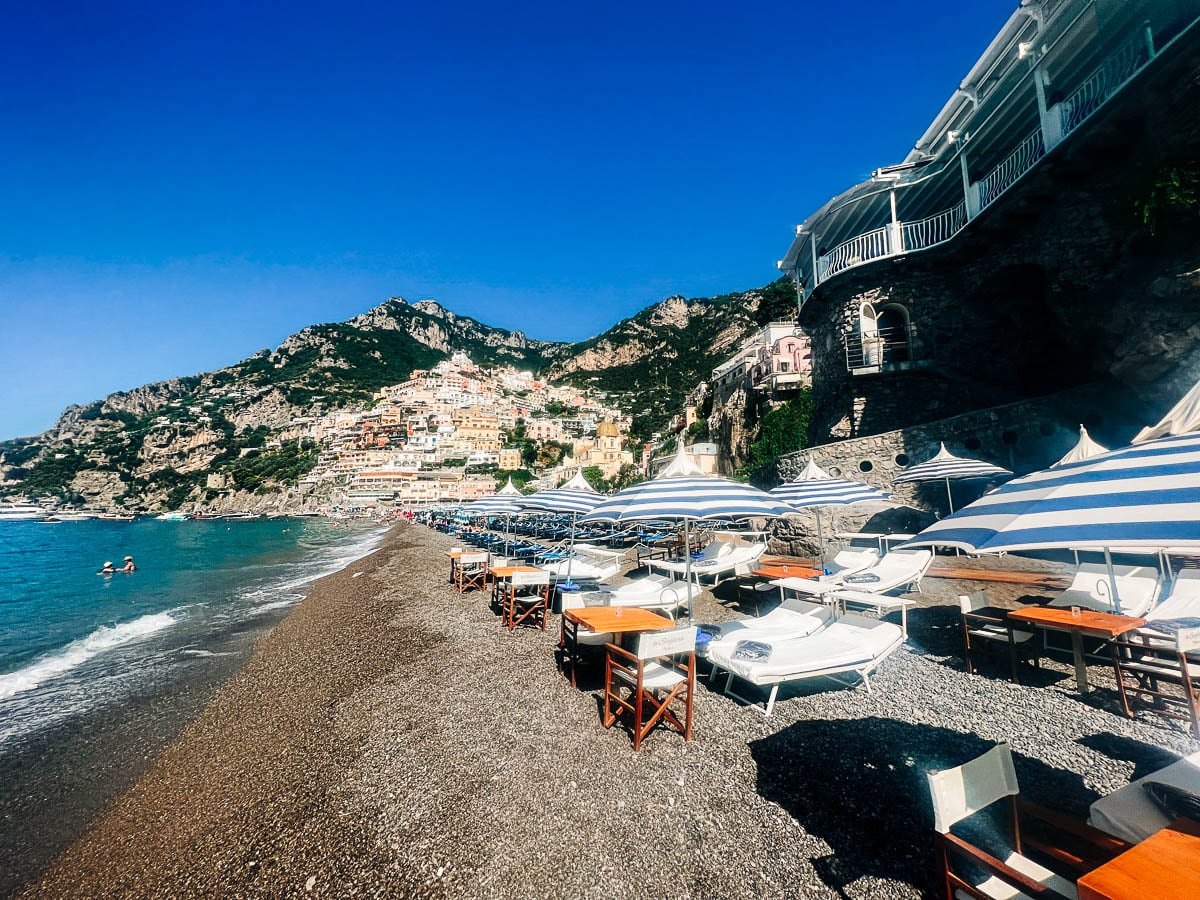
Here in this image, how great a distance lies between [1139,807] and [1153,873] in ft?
2.33

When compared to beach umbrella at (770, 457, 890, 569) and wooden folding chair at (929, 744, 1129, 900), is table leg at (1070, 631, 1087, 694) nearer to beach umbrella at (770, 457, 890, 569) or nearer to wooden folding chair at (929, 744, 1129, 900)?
wooden folding chair at (929, 744, 1129, 900)

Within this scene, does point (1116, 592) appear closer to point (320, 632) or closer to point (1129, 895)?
point (1129, 895)

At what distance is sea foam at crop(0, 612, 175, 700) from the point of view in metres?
8.30

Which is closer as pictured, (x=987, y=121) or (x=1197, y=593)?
(x=1197, y=593)

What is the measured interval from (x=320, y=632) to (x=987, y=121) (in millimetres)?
21249

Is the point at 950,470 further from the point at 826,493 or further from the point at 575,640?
the point at 575,640

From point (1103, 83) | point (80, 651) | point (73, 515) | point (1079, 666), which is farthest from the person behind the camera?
point (73, 515)

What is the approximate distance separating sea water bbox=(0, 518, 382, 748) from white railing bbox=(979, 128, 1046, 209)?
67.3 feet

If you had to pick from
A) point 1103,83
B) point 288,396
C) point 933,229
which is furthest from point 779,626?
point 288,396

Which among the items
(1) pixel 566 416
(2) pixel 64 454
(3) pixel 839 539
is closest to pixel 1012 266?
(3) pixel 839 539

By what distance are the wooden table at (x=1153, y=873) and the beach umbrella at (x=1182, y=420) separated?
2195 millimetres

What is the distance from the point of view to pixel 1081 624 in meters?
4.22

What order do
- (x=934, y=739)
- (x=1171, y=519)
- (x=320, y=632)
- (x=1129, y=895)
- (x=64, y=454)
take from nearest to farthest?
(x=1129, y=895), (x=1171, y=519), (x=934, y=739), (x=320, y=632), (x=64, y=454)

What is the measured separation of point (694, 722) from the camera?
14.2 feet
